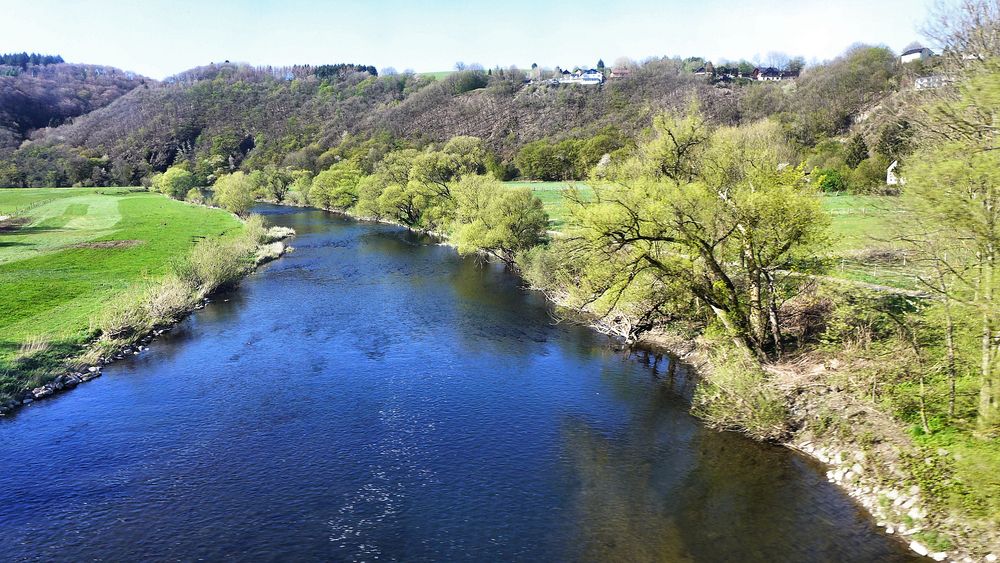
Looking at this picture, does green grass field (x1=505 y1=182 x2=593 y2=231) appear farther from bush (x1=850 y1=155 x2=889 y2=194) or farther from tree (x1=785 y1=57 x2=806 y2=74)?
tree (x1=785 y1=57 x2=806 y2=74)

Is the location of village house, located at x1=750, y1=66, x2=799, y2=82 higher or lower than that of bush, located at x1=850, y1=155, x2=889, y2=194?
higher

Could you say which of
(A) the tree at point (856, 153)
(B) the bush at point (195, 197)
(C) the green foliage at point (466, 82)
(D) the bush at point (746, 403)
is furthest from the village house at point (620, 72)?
(D) the bush at point (746, 403)

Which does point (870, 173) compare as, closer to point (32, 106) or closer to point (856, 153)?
point (856, 153)

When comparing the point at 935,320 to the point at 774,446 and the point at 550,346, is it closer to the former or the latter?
the point at 774,446

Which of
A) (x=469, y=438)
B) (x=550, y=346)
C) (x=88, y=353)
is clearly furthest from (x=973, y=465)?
(x=88, y=353)

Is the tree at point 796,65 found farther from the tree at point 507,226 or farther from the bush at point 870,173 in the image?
the tree at point 507,226

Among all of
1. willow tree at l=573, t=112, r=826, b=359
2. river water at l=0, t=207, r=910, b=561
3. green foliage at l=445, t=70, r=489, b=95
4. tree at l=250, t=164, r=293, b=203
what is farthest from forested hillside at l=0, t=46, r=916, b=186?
river water at l=0, t=207, r=910, b=561

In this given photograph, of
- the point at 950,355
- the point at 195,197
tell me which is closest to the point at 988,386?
the point at 950,355
